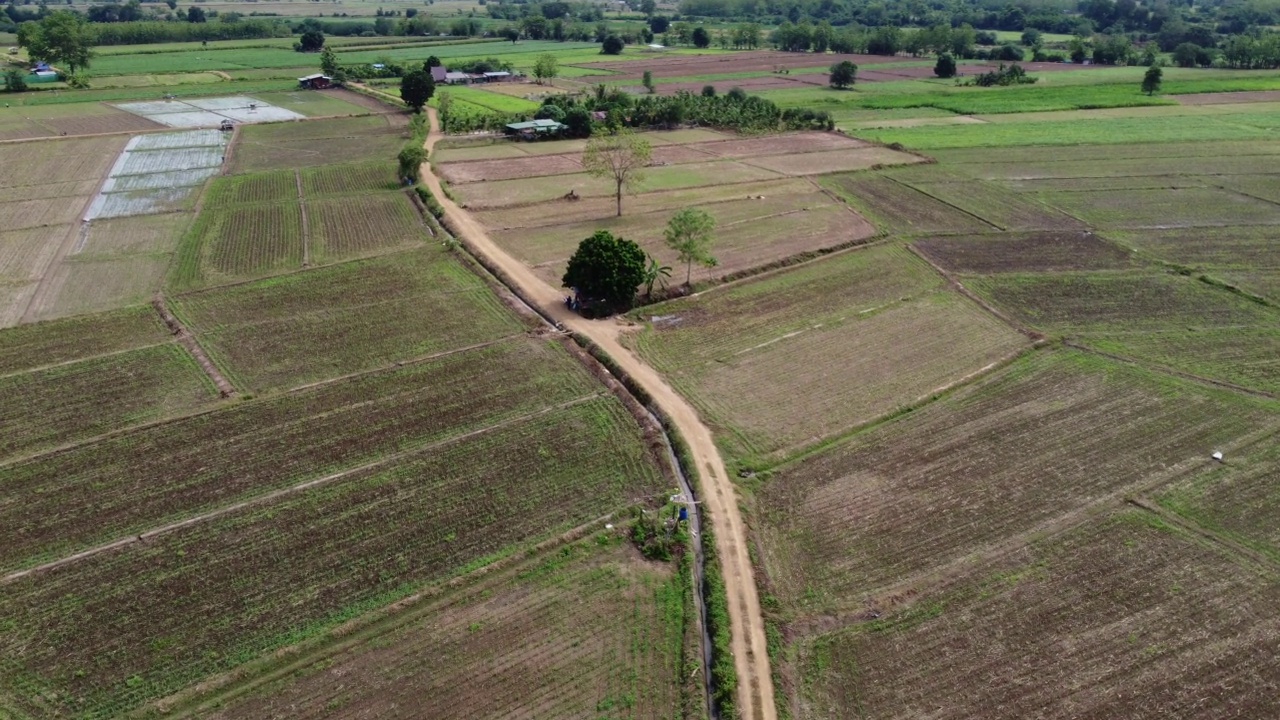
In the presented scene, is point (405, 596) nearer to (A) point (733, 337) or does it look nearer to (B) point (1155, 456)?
(A) point (733, 337)

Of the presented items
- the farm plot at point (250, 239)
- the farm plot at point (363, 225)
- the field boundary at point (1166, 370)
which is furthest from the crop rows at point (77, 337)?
the field boundary at point (1166, 370)

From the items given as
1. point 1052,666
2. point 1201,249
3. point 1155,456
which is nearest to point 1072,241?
point 1201,249

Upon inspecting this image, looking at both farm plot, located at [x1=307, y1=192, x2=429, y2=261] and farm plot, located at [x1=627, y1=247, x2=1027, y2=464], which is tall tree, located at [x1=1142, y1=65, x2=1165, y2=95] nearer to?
farm plot, located at [x1=627, y1=247, x2=1027, y2=464]

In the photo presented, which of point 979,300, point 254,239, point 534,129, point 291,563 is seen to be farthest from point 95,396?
point 534,129

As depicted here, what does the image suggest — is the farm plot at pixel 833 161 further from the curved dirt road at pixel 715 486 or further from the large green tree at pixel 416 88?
the large green tree at pixel 416 88

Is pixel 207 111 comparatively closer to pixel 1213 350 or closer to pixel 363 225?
pixel 363 225

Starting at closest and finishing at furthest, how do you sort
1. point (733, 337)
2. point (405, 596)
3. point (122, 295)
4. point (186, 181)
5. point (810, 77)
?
point (405, 596) → point (733, 337) → point (122, 295) → point (186, 181) → point (810, 77)

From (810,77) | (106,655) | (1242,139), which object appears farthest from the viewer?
(810,77)
